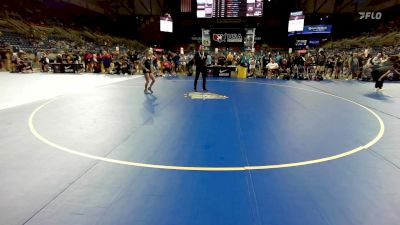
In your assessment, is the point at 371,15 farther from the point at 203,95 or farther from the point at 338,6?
the point at 203,95

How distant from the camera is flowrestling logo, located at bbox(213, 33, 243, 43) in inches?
1231

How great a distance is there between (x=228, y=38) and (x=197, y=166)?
2921 cm

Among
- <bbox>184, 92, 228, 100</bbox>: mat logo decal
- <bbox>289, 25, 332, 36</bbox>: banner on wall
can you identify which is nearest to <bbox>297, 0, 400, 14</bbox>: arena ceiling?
<bbox>289, 25, 332, 36</bbox>: banner on wall

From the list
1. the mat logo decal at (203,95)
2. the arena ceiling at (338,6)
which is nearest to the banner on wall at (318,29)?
the arena ceiling at (338,6)

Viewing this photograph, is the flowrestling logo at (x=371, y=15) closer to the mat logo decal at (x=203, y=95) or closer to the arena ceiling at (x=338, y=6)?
the arena ceiling at (x=338, y=6)

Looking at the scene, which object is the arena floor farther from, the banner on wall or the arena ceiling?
the arena ceiling

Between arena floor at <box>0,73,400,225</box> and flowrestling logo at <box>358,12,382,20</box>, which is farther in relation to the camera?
flowrestling logo at <box>358,12,382,20</box>

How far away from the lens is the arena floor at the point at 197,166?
309 centimetres

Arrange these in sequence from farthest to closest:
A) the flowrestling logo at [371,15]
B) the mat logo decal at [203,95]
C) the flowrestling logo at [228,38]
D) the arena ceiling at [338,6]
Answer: the arena ceiling at [338,6] → the flowrestling logo at [371,15] → the flowrestling logo at [228,38] → the mat logo decal at [203,95]

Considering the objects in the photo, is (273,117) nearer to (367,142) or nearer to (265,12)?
(367,142)

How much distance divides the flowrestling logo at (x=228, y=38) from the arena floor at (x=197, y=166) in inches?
966

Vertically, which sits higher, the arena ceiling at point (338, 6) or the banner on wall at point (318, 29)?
the arena ceiling at point (338, 6)

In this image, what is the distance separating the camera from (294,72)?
18781mm

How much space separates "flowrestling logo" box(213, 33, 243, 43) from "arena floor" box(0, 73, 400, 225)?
80.5ft
